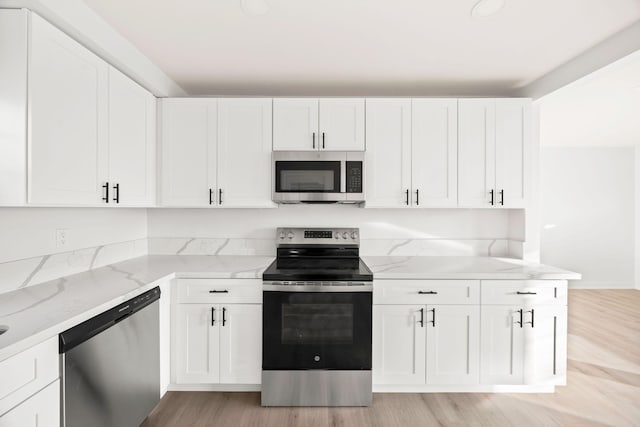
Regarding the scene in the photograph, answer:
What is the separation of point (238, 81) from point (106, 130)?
3.73 feet

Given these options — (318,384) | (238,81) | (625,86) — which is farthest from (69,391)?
(625,86)

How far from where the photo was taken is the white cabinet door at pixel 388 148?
9.31ft

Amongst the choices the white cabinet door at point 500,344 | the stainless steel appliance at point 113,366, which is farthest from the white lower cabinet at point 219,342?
the white cabinet door at point 500,344

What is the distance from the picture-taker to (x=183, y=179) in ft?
9.30

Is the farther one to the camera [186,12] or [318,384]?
[318,384]

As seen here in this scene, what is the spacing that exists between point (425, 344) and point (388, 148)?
1500 mm

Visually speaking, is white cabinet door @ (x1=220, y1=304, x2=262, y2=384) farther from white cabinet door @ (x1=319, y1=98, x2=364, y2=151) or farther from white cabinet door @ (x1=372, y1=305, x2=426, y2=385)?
white cabinet door @ (x1=319, y1=98, x2=364, y2=151)

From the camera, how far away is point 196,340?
2.46 metres

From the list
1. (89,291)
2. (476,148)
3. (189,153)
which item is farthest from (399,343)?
(189,153)

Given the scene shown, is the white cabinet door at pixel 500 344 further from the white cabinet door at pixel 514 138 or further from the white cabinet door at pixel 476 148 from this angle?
the white cabinet door at pixel 514 138

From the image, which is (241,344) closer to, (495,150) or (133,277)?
(133,277)

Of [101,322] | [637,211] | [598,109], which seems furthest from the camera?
[637,211]

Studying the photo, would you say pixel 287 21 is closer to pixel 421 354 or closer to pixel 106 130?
pixel 106 130

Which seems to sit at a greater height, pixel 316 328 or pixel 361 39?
pixel 361 39
